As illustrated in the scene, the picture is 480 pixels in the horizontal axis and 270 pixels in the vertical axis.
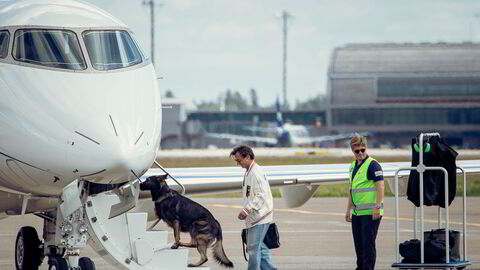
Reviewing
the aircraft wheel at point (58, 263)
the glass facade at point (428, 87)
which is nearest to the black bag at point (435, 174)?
the aircraft wheel at point (58, 263)

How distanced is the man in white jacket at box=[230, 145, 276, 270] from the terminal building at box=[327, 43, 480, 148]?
104m

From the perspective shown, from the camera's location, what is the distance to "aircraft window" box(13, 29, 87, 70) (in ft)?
45.3

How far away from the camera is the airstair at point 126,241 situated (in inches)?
551

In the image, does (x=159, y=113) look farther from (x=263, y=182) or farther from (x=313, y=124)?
(x=313, y=124)

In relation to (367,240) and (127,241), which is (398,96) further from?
(127,241)

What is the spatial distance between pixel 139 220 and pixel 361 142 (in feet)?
9.20

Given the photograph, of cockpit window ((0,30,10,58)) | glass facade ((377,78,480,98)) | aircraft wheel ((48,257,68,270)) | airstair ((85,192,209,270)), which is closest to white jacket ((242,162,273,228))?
airstair ((85,192,209,270))

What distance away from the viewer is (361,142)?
15.3 metres

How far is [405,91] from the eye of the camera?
129 meters

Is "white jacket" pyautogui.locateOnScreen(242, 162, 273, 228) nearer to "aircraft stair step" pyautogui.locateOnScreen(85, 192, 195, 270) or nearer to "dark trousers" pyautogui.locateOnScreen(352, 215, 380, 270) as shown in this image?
"aircraft stair step" pyautogui.locateOnScreen(85, 192, 195, 270)

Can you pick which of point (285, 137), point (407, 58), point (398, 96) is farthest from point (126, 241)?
point (407, 58)

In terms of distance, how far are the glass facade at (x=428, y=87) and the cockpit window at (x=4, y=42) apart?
108 metres

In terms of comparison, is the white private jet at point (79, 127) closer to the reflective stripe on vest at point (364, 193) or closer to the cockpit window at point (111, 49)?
the cockpit window at point (111, 49)

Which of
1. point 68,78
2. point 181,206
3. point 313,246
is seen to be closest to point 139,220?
point 181,206
